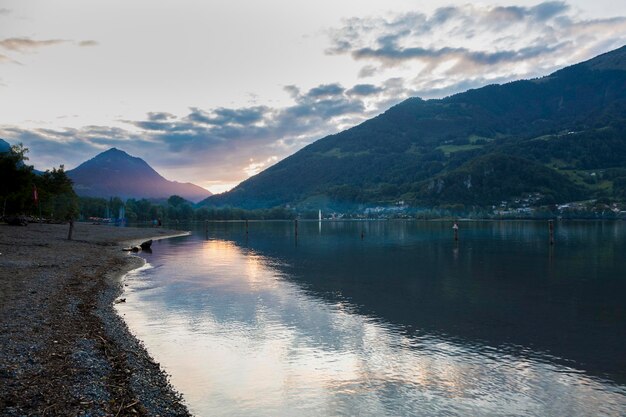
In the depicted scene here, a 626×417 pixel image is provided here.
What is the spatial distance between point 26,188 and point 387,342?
10392 centimetres

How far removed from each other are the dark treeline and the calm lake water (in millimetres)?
54847

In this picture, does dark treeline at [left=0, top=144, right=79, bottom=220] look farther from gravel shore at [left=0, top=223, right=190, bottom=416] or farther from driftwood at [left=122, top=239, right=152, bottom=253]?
gravel shore at [left=0, top=223, right=190, bottom=416]

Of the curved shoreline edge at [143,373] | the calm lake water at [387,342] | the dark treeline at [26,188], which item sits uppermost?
the dark treeline at [26,188]

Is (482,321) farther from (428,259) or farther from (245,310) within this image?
(428,259)

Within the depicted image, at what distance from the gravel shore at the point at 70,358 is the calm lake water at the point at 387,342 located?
178cm

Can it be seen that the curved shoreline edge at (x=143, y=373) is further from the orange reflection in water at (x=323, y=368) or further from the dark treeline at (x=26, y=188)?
the dark treeline at (x=26, y=188)

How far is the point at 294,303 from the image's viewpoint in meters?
39.0

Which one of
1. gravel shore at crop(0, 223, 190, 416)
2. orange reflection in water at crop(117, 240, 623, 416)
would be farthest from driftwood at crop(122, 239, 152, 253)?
orange reflection in water at crop(117, 240, 623, 416)

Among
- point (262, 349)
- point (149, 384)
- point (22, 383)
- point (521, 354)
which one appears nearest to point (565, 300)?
point (521, 354)

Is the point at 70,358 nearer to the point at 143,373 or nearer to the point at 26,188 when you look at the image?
the point at 143,373

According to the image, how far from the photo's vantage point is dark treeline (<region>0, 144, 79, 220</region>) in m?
89.9

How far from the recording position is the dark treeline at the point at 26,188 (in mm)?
89938

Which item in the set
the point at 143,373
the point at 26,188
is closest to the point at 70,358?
the point at 143,373

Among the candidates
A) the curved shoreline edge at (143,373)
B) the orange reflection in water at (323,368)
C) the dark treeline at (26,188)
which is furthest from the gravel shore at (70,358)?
the dark treeline at (26,188)
